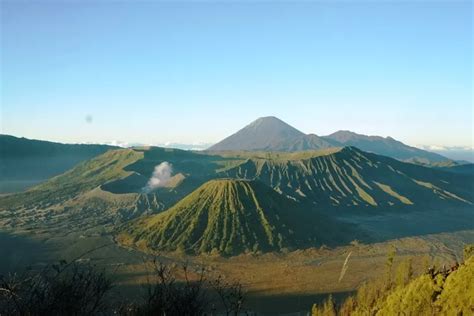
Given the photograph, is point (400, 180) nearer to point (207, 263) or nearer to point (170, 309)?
point (207, 263)

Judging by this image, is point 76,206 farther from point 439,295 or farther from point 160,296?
point 160,296

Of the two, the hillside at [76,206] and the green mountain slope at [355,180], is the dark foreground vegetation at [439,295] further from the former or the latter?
the green mountain slope at [355,180]

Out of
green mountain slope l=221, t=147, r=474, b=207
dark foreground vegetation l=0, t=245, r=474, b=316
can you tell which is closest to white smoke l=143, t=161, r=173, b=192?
green mountain slope l=221, t=147, r=474, b=207

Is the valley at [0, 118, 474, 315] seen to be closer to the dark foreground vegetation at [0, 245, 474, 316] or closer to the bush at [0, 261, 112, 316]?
the dark foreground vegetation at [0, 245, 474, 316]

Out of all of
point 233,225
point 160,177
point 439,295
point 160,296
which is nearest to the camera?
point 160,296

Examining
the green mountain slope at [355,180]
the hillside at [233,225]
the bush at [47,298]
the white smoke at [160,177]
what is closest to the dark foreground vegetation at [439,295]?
the bush at [47,298]

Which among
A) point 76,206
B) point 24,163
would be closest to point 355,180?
point 76,206

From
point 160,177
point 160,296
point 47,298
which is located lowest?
point 160,177
